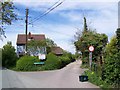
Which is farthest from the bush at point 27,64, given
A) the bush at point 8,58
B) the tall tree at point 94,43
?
the bush at point 8,58

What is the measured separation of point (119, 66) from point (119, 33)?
1.87 metres

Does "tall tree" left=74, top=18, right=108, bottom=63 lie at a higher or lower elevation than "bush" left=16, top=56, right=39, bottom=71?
higher

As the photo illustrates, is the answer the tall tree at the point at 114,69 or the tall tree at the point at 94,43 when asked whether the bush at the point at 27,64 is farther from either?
the tall tree at the point at 114,69

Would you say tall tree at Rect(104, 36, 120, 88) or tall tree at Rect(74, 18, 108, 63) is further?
tall tree at Rect(74, 18, 108, 63)

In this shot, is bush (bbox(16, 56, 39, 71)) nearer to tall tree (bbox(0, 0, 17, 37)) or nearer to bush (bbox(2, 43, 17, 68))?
bush (bbox(2, 43, 17, 68))

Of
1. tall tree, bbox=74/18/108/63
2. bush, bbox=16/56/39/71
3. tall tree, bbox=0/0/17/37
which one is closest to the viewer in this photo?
tall tree, bbox=0/0/17/37

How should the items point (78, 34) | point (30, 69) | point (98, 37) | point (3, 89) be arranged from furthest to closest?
point (78, 34)
point (30, 69)
point (98, 37)
point (3, 89)

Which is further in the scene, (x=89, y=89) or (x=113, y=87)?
(x=89, y=89)

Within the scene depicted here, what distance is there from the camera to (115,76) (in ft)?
48.5

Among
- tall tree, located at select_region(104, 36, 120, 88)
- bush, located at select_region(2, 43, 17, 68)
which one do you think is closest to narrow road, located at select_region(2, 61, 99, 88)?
tall tree, located at select_region(104, 36, 120, 88)

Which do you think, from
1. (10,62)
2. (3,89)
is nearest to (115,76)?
(3,89)

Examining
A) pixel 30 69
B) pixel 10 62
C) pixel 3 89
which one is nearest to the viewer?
pixel 3 89

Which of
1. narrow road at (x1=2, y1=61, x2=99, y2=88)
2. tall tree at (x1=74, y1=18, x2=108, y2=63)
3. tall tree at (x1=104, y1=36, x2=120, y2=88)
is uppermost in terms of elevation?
Answer: tall tree at (x1=74, y1=18, x2=108, y2=63)

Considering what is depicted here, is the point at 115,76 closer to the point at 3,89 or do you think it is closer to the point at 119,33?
the point at 119,33
